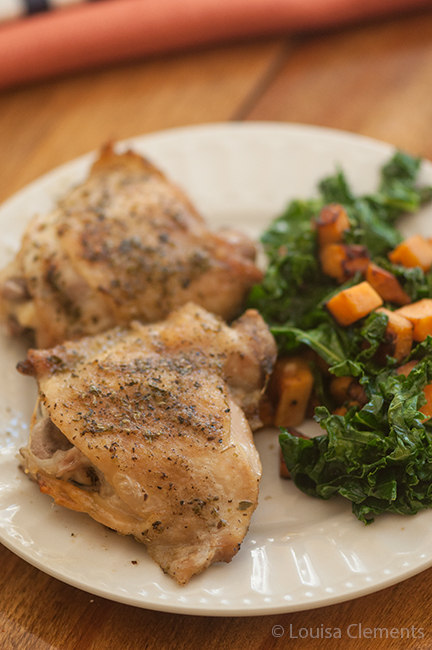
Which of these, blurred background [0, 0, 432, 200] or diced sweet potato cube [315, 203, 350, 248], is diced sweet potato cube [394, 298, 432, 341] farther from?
blurred background [0, 0, 432, 200]

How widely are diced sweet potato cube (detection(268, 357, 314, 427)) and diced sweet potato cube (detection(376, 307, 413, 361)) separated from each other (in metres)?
0.43

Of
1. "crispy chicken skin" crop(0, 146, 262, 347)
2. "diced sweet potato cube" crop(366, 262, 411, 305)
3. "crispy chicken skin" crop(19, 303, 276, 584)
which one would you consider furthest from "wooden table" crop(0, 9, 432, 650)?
"crispy chicken skin" crop(19, 303, 276, 584)

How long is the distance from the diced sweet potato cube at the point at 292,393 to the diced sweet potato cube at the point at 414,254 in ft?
2.59

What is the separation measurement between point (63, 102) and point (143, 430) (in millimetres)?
3516

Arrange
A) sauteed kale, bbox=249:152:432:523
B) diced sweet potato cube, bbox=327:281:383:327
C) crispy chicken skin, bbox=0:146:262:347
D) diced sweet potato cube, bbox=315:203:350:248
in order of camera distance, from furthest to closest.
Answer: diced sweet potato cube, bbox=315:203:350:248 → crispy chicken skin, bbox=0:146:262:347 → diced sweet potato cube, bbox=327:281:383:327 → sauteed kale, bbox=249:152:432:523

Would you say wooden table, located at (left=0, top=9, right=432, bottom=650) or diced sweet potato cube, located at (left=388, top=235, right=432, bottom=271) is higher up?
wooden table, located at (left=0, top=9, right=432, bottom=650)

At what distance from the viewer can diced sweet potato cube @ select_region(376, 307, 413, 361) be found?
117 inches

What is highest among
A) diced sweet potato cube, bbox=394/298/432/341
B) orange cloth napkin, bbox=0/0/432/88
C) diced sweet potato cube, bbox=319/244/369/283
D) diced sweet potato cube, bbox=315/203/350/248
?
orange cloth napkin, bbox=0/0/432/88

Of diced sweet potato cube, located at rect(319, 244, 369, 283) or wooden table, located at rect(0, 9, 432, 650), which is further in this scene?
wooden table, located at rect(0, 9, 432, 650)

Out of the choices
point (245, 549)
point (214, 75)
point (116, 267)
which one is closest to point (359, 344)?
point (245, 549)

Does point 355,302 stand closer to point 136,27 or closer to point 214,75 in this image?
point 214,75

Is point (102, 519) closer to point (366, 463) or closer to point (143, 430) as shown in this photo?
point (143, 430)

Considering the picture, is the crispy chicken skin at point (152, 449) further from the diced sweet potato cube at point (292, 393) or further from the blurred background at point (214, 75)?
the blurred background at point (214, 75)

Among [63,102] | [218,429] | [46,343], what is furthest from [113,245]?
[63,102]
